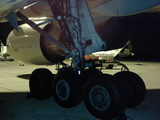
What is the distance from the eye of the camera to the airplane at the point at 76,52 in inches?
147

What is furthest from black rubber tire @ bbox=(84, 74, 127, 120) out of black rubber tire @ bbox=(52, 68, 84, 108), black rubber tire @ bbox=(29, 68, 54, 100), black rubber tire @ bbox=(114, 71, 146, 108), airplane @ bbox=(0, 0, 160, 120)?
black rubber tire @ bbox=(29, 68, 54, 100)

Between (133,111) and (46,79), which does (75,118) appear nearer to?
(133,111)

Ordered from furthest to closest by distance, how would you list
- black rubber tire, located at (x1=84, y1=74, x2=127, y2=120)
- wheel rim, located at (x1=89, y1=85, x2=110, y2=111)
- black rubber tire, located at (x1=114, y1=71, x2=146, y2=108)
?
black rubber tire, located at (x1=114, y1=71, x2=146, y2=108)
wheel rim, located at (x1=89, y1=85, x2=110, y2=111)
black rubber tire, located at (x1=84, y1=74, x2=127, y2=120)

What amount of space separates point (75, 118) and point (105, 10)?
3.46 m

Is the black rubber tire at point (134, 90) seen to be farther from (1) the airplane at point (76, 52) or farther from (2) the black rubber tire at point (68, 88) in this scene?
(2) the black rubber tire at point (68, 88)

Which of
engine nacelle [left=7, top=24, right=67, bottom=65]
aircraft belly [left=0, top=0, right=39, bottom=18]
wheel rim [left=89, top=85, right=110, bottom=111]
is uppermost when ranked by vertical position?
aircraft belly [left=0, top=0, right=39, bottom=18]

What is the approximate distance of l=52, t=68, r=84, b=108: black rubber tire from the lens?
4297 mm

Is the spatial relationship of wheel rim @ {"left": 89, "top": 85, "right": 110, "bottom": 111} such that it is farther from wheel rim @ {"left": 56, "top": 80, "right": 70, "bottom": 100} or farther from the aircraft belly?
the aircraft belly

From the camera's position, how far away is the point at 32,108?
4.55m

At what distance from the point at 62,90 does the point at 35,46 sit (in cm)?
192

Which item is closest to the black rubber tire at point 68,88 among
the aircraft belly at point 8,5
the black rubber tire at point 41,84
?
the black rubber tire at point 41,84

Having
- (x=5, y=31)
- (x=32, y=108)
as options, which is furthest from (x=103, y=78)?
(x=5, y=31)

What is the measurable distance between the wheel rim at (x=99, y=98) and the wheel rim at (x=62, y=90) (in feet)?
2.44

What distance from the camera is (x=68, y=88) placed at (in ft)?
14.5
